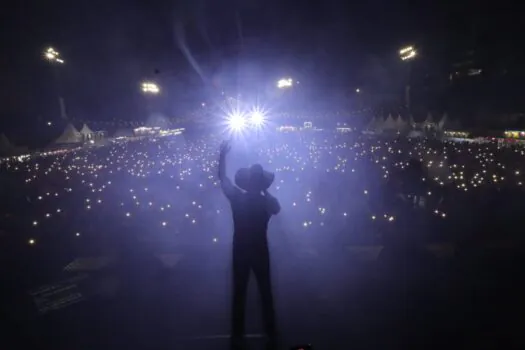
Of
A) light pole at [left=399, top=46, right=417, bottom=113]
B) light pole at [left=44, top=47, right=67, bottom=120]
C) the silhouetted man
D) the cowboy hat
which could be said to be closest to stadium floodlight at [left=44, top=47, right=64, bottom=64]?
light pole at [left=44, top=47, right=67, bottom=120]

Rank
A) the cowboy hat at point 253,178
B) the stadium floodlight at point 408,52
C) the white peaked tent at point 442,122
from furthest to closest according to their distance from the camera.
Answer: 1. the stadium floodlight at point 408,52
2. the white peaked tent at point 442,122
3. the cowboy hat at point 253,178

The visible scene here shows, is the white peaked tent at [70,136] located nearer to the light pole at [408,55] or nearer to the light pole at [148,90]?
the light pole at [148,90]

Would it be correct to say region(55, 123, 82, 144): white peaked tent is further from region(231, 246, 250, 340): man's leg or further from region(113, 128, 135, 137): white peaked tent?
region(231, 246, 250, 340): man's leg

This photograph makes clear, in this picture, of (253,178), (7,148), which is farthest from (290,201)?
(7,148)

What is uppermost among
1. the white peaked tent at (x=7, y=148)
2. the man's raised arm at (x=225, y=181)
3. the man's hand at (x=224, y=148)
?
the white peaked tent at (x=7, y=148)

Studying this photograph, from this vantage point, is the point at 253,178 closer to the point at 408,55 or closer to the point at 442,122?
the point at 442,122

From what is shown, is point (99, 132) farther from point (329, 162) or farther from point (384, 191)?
→ point (384, 191)

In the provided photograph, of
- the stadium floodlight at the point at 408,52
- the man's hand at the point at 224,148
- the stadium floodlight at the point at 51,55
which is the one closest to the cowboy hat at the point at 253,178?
the man's hand at the point at 224,148

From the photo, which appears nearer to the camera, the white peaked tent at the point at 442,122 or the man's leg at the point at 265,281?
the man's leg at the point at 265,281

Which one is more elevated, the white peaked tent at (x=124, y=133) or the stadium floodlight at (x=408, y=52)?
the stadium floodlight at (x=408, y=52)
